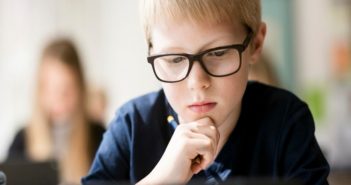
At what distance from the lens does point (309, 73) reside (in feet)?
11.6

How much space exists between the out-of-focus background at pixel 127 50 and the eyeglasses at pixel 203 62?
259 centimetres

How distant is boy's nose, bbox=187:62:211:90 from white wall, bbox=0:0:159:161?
99.4 inches

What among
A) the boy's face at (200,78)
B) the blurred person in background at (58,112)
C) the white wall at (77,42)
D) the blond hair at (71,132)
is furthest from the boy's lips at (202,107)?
the white wall at (77,42)

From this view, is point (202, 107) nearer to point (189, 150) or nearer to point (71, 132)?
point (189, 150)

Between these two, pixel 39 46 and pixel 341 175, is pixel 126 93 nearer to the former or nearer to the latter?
pixel 39 46

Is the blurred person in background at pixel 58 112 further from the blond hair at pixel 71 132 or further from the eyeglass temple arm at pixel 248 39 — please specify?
the eyeglass temple arm at pixel 248 39

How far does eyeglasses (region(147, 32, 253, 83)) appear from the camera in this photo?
0.66 metres

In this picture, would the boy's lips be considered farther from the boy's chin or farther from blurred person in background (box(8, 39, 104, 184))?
blurred person in background (box(8, 39, 104, 184))

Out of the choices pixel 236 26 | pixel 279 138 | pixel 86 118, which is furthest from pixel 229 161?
pixel 86 118

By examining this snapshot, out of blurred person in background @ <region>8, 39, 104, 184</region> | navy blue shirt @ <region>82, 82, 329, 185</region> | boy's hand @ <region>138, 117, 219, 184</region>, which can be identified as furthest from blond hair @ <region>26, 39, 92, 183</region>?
boy's hand @ <region>138, 117, 219, 184</region>

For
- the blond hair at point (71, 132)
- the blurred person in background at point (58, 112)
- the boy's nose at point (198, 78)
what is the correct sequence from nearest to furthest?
the boy's nose at point (198, 78), the blond hair at point (71, 132), the blurred person in background at point (58, 112)

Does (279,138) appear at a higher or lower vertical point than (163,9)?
lower

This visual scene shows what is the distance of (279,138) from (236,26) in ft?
0.54

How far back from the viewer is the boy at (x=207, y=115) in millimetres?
672
